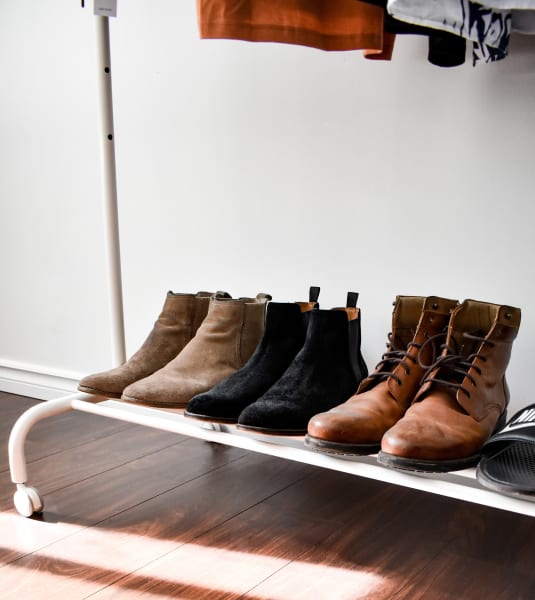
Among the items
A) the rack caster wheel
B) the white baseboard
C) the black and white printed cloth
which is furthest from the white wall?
the rack caster wheel

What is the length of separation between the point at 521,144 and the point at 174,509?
864 millimetres

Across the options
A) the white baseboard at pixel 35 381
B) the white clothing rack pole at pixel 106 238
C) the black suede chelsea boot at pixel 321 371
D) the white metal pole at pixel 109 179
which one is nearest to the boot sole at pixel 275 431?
the black suede chelsea boot at pixel 321 371

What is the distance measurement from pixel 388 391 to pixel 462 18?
489mm

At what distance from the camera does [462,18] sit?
2.56 ft

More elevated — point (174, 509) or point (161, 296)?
point (161, 296)

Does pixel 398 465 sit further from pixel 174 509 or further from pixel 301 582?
pixel 174 509

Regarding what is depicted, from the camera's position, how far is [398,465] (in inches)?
32.9

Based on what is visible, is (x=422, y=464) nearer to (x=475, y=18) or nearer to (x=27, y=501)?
(x=475, y=18)

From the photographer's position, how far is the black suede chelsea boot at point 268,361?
1.05 m

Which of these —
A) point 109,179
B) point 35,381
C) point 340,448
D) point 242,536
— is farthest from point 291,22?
point 35,381

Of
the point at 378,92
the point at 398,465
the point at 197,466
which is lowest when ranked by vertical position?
the point at 197,466

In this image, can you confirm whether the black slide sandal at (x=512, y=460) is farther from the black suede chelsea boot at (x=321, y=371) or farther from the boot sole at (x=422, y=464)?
the black suede chelsea boot at (x=321, y=371)

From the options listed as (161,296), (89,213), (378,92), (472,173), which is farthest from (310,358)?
(89,213)

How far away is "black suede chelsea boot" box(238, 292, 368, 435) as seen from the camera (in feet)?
3.27
